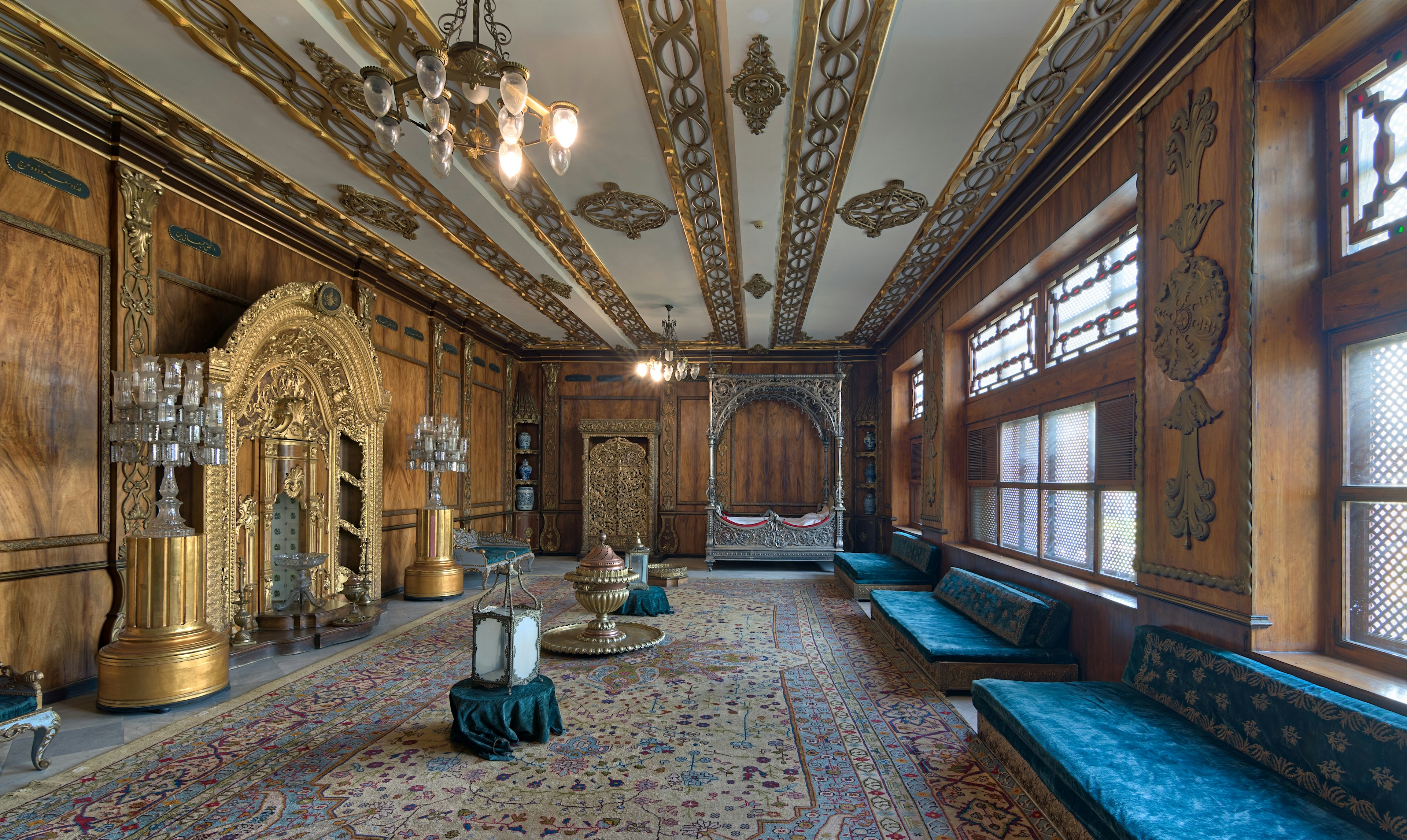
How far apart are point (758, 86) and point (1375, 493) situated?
123 inches

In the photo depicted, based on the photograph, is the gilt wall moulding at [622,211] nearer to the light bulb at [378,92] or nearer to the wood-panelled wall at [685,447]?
the light bulb at [378,92]

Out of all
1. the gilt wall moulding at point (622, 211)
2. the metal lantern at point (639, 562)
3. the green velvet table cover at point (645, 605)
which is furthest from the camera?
the metal lantern at point (639, 562)

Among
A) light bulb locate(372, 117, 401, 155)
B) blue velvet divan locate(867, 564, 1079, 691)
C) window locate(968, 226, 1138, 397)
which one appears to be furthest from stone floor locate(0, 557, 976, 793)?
light bulb locate(372, 117, 401, 155)

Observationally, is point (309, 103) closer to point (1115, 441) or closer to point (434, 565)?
point (434, 565)

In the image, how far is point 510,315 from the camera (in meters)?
8.98

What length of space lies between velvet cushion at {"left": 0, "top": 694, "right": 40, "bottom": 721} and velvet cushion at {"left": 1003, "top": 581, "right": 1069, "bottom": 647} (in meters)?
5.13

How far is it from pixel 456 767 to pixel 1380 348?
4072mm

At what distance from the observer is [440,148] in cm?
249

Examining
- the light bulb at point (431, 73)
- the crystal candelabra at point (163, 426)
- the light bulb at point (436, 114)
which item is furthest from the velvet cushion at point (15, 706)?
the light bulb at point (431, 73)

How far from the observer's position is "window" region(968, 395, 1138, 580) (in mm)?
4004

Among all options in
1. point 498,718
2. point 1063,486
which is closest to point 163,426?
point 498,718

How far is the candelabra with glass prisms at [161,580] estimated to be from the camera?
3.73 metres

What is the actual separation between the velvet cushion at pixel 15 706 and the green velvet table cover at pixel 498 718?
70.0 inches

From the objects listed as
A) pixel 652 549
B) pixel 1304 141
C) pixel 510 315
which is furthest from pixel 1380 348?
pixel 652 549
